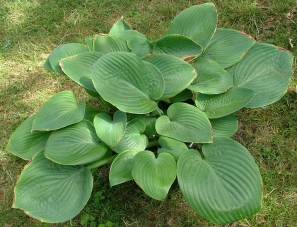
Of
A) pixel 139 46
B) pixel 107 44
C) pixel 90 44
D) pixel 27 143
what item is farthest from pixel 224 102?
pixel 27 143

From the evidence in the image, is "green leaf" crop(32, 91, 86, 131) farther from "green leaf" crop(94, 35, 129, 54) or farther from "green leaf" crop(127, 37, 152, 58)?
A: "green leaf" crop(127, 37, 152, 58)

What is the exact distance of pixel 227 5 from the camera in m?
2.75

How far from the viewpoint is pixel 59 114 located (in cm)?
180

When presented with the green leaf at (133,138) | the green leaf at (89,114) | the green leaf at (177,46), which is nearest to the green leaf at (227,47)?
the green leaf at (177,46)

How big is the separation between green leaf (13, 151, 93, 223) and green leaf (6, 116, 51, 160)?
0.14 m

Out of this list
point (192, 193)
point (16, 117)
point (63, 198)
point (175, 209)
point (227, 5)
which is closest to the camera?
point (192, 193)

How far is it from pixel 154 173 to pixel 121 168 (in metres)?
0.18

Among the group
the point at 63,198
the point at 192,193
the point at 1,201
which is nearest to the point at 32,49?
the point at 1,201

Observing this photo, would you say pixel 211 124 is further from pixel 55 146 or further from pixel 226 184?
pixel 55 146

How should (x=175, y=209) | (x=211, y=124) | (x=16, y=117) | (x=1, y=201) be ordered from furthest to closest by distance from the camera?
(x=16, y=117)
(x=1, y=201)
(x=175, y=209)
(x=211, y=124)

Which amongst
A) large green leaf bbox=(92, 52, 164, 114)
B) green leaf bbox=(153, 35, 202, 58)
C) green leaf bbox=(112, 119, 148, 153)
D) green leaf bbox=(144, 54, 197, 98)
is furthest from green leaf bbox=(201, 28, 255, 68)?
green leaf bbox=(112, 119, 148, 153)

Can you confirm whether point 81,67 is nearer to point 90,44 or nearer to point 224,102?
point 90,44

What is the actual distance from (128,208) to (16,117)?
3.66ft

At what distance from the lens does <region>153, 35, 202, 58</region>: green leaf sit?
1854 millimetres
